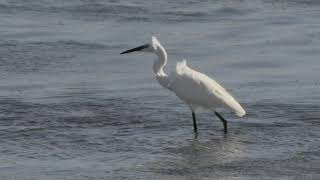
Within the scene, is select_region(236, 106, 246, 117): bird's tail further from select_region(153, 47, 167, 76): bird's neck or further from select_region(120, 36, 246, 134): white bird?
select_region(153, 47, 167, 76): bird's neck

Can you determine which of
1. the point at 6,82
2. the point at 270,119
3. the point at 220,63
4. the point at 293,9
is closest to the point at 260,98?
the point at 270,119

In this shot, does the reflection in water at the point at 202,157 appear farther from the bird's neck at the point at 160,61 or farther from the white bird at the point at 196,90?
the bird's neck at the point at 160,61

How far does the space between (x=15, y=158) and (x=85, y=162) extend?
2.29 feet

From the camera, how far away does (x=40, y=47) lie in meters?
16.6

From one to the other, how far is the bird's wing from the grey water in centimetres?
31

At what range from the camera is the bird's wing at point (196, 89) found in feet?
40.5

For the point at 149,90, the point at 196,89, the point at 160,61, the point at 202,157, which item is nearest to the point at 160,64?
the point at 160,61

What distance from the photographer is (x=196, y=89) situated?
12477 mm

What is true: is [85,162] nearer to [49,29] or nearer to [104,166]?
[104,166]

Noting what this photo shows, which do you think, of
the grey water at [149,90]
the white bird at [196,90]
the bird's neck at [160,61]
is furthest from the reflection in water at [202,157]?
the bird's neck at [160,61]

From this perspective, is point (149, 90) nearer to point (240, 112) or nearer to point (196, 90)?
point (196, 90)

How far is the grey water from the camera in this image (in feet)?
34.6

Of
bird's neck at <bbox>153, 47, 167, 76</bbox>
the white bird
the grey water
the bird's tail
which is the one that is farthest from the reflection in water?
bird's neck at <bbox>153, 47, 167, 76</bbox>

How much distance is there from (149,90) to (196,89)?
5.58 ft
